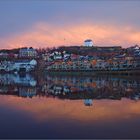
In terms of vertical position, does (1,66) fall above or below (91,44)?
below

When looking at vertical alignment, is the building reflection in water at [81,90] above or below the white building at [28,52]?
below

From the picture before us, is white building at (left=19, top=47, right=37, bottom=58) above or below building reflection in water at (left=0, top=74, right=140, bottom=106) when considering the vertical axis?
above

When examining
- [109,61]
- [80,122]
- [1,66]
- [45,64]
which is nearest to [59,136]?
[80,122]

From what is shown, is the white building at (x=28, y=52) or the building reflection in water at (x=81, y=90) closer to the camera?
the building reflection in water at (x=81, y=90)

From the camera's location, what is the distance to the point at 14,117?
845 cm

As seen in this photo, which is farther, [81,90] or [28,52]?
[28,52]

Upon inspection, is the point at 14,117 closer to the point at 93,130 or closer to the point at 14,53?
the point at 93,130

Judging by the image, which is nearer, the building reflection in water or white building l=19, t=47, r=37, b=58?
the building reflection in water

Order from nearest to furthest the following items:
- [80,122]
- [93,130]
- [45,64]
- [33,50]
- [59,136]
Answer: [59,136], [93,130], [80,122], [45,64], [33,50]

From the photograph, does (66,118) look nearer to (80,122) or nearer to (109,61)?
(80,122)

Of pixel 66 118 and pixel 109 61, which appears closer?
pixel 66 118

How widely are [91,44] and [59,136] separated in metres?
78.1

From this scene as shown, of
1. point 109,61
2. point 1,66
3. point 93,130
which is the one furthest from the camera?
point 1,66

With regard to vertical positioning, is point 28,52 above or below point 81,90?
above
